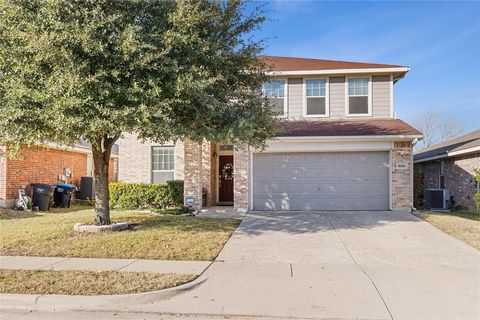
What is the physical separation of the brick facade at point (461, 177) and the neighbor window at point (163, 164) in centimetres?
1243

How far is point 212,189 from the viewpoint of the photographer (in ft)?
54.0

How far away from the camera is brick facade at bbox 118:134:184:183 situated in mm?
16328

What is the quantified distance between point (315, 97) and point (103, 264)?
11405 mm

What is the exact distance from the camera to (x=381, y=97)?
1588cm

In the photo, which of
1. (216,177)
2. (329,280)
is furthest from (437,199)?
(329,280)

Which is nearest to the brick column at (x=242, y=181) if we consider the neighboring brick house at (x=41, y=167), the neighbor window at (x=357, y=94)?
the neighbor window at (x=357, y=94)

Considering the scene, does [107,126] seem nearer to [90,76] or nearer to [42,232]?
[90,76]

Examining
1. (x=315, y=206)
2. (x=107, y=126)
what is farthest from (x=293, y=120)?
(x=107, y=126)

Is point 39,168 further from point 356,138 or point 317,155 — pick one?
point 356,138

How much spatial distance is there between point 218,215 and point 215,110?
17.0 feet

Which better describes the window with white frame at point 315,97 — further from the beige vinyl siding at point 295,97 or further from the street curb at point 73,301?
the street curb at point 73,301

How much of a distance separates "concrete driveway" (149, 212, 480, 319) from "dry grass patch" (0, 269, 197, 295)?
→ 1.70ft

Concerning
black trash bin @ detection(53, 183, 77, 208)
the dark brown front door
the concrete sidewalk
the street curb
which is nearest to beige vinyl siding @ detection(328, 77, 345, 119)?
the dark brown front door

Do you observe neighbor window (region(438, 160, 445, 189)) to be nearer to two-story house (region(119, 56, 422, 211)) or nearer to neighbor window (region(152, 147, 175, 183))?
two-story house (region(119, 56, 422, 211))
